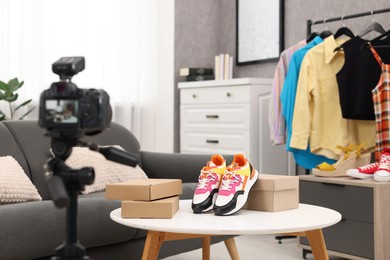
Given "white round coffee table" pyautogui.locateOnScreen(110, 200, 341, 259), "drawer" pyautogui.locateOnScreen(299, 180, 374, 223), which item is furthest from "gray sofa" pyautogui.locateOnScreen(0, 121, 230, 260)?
"drawer" pyautogui.locateOnScreen(299, 180, 374, 223)

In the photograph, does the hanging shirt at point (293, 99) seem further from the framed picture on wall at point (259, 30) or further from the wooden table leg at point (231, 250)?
the wooden table leg at point (231, 250)

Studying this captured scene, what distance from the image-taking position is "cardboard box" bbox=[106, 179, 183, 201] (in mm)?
1833

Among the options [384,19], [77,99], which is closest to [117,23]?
[384,19]

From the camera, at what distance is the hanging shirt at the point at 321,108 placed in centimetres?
347

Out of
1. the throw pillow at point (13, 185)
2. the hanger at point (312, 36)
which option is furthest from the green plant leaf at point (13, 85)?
the hanger at point (312, 36)

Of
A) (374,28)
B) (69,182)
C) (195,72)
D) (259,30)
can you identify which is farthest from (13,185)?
(259,30)

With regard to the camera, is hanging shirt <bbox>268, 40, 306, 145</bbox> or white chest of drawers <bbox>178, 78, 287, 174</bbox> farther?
white chest of drawers <bbox>178, 78, 287, 174</bbox>

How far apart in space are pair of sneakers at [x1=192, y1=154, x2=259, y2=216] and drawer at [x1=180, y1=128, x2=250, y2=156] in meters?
2.13

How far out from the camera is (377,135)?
3.15 metres

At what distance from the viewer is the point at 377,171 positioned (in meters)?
2.95

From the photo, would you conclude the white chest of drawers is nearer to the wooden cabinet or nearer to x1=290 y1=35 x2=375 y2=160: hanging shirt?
x1=290 y1=35 x2=375 y2=160: hanging shirt

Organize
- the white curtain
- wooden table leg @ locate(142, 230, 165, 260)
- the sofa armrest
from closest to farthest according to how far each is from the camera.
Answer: wooden table leg @ locate(142, 230, 165, 260), the sofa armrest, the white curtain

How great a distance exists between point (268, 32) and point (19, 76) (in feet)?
6.21

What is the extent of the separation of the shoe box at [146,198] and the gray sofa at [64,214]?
290 millimetres
